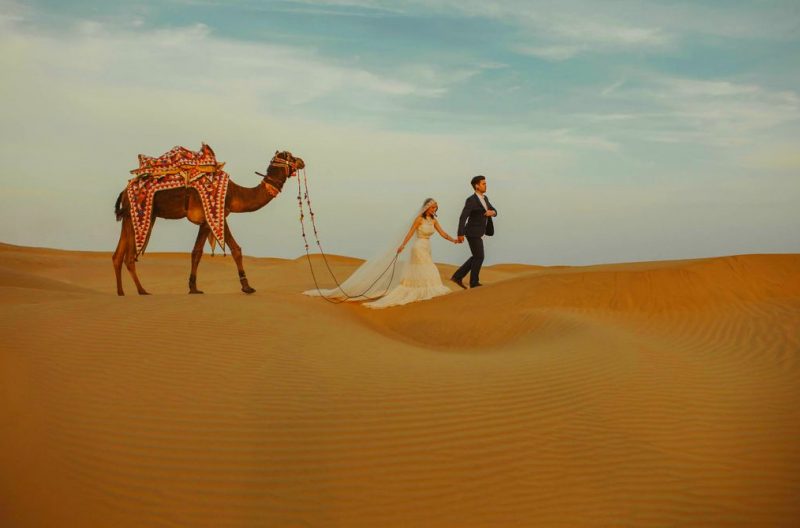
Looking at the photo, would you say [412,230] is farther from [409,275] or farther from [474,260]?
[474,260]

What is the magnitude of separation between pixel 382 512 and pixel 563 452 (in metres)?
1.75

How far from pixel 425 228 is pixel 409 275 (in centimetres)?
107

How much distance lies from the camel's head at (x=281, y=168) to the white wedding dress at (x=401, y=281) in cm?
281

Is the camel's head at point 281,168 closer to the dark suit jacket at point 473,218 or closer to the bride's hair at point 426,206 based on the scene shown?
the bride's hair at point 426,206

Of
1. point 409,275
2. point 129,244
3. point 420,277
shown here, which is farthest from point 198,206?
point 420,277

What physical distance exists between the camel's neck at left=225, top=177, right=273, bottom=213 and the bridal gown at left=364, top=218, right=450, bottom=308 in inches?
120

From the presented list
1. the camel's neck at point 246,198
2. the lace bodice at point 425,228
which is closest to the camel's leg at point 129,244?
the camel's neck at point 246,198

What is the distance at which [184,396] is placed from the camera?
24.1 ft

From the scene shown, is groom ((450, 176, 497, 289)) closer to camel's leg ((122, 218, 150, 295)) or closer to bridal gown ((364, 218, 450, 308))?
bridal gown ((364, 218, 450, 308))

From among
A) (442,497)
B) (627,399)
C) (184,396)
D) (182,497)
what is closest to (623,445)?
(627,399)

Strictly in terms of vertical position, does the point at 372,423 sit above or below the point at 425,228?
below

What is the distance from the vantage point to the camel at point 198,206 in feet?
43.6

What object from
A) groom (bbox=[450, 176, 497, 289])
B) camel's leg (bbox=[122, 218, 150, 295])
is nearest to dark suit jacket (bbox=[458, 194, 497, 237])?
groom (bbox=[450, 176, 497, 289])

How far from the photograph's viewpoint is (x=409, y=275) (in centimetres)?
1530
